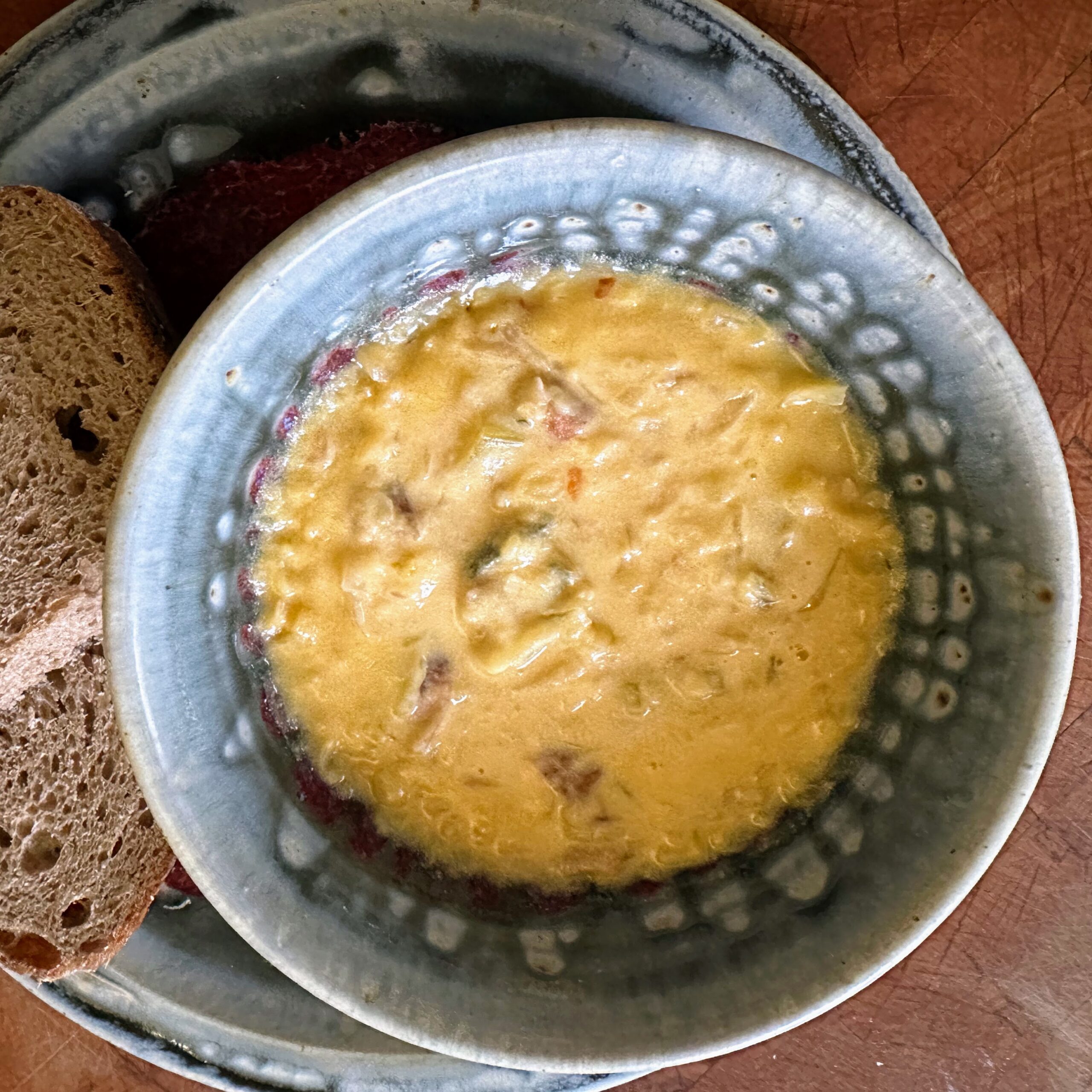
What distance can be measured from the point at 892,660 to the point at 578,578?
21.4 inches

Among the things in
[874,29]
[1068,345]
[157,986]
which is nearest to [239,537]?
[157,986]

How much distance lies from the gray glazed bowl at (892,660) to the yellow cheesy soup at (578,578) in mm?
76

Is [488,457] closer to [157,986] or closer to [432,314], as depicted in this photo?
[432,314]

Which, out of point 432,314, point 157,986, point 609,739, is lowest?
point 157,986

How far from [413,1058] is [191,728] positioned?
36.0 inches

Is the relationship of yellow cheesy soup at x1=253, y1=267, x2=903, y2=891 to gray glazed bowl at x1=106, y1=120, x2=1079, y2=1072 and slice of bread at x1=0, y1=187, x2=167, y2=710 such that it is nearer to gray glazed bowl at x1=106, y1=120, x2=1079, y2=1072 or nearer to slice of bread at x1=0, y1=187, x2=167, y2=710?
gray glazed bowl at x1=106, y1=120, x2=1079, y2=1072

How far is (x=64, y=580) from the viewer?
5.54 feet

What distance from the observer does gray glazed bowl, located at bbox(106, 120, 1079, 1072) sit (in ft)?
4.21

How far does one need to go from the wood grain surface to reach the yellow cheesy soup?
0.59m

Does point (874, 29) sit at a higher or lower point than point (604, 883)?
higher

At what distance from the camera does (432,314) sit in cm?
153

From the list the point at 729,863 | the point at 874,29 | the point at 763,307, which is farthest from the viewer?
the point at 874,29

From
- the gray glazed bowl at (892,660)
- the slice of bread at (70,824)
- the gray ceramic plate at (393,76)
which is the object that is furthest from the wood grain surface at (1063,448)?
the gray glazed bowl at (892,660)

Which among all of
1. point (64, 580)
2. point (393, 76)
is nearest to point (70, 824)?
point (64, 580)
